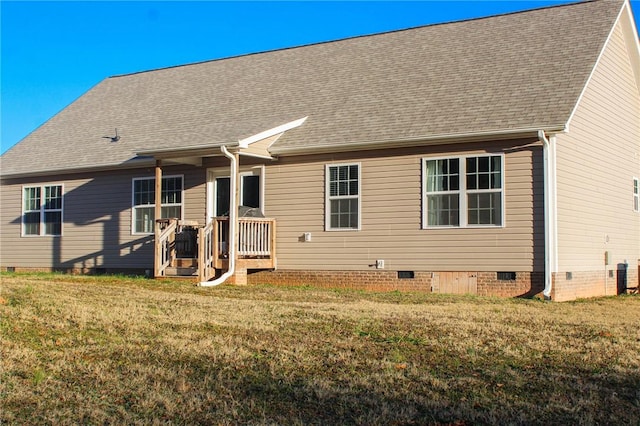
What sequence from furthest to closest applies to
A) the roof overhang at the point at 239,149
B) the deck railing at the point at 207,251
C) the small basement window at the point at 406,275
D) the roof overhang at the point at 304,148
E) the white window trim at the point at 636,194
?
the white window trim at the point at 636,194
the roof overhang at the point at 239,149
the deck railing at the point at 207,251
the small basement window at the point at 406,275
the roof overhang at the point at 304,148

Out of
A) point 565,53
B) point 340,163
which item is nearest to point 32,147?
point 340,163

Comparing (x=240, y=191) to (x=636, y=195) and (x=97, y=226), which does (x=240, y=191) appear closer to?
(x=97, y=226)

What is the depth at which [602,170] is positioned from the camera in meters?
16.7

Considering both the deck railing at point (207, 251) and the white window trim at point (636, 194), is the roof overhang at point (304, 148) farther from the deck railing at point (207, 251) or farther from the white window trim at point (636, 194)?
the white window trim at point (636, 194)

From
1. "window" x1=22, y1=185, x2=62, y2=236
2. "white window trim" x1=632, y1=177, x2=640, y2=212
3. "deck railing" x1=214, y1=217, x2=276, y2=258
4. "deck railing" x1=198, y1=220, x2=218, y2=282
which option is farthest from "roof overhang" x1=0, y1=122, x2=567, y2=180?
"white window trim" x1=632, y1=177, x2=640, y2=212

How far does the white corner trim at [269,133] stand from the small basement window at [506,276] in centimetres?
558

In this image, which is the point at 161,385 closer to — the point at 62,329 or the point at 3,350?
the point at 3,350

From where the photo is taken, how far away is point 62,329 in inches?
349

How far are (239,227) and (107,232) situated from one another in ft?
16.3

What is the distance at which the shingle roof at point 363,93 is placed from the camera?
1521 cm

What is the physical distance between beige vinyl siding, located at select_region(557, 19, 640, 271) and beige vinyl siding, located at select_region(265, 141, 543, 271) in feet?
2.55

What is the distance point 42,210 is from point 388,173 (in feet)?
33.8

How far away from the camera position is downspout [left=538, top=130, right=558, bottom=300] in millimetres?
13938

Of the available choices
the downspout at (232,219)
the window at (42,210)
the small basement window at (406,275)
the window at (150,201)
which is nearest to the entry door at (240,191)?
the window at (150,201)
